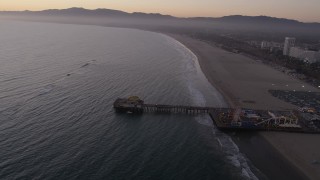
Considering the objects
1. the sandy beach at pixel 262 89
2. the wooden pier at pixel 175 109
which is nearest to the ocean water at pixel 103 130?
the wooden pier at pixel 175 109

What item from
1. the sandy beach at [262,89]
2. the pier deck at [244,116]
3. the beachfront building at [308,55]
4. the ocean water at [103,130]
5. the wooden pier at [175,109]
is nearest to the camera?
the ocean water at [103,130]

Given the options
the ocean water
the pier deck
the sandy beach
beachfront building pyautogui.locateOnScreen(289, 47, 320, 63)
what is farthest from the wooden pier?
beachfront building pyautogui.locateOnScreen(289, 47, 320, 63)

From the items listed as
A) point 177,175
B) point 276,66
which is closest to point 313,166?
point 177,175

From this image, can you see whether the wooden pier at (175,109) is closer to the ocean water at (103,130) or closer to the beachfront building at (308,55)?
the ocean water at (103,130)

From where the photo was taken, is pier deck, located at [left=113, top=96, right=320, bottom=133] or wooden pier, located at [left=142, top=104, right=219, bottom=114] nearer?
pier deck, located at [left=113, top=96, right=320, bottom=133]

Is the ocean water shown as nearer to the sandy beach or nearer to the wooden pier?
the wooden pier

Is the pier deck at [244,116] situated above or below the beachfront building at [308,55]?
below

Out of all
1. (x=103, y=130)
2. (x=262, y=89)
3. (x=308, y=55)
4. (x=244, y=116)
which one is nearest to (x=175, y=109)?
(x=244, y=116)
